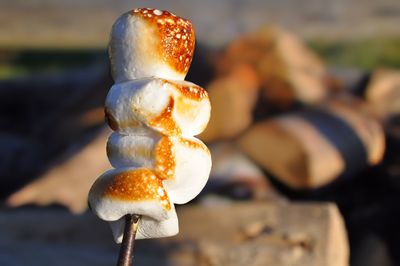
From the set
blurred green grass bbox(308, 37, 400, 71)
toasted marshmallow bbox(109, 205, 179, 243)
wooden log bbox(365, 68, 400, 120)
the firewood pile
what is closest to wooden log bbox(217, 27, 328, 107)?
the firewood pile

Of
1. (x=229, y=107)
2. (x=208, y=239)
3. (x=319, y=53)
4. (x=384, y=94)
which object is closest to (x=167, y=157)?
(x=208, y=239)

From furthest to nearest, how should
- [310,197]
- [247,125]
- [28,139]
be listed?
1. [28,139]
2. [247,125]
3. [310,197]

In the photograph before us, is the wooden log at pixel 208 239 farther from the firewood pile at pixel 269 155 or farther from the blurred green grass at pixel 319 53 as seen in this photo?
the blurred green grass at pixel 319 53

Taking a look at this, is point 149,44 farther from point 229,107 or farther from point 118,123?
point 229,107

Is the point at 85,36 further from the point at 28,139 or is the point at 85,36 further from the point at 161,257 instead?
the point at 161,257

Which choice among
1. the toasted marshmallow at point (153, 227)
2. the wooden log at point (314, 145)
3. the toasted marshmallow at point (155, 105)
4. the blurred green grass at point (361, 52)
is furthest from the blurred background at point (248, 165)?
the blurred green grass at point (361, 52)

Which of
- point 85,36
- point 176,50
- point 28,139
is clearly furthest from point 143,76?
point 85,36
